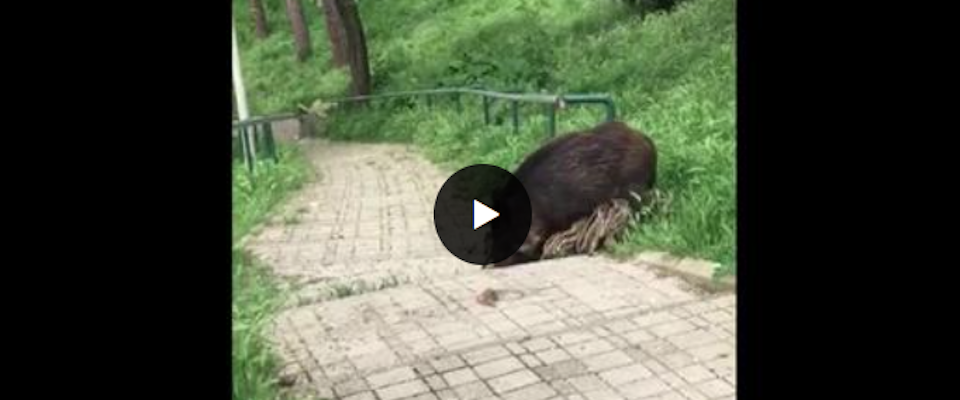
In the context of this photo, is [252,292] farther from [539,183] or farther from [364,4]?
[364,4]

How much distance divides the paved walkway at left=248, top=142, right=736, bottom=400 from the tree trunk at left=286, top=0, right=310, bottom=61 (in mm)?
5121

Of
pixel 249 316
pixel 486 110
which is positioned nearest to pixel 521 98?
pixel 486 110

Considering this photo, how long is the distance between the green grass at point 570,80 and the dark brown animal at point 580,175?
8.8 inches

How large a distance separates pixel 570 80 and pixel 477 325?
283cm

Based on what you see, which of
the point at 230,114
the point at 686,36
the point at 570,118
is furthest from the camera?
the point at 570,118

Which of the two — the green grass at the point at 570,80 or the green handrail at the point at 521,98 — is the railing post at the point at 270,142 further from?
the green handrail at the point at 521,98

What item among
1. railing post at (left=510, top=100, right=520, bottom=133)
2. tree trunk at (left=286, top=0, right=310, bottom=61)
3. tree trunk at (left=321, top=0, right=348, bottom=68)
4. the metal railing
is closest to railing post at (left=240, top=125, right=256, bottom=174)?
the metal railing

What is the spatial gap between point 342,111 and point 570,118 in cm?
168

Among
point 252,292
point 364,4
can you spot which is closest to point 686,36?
point 364,4

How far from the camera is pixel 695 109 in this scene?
4.60 meters

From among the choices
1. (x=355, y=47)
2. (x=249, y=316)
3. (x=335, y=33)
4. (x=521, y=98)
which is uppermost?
(x=335, y=33)

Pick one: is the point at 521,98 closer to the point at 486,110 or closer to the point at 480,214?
the point at 486,110
